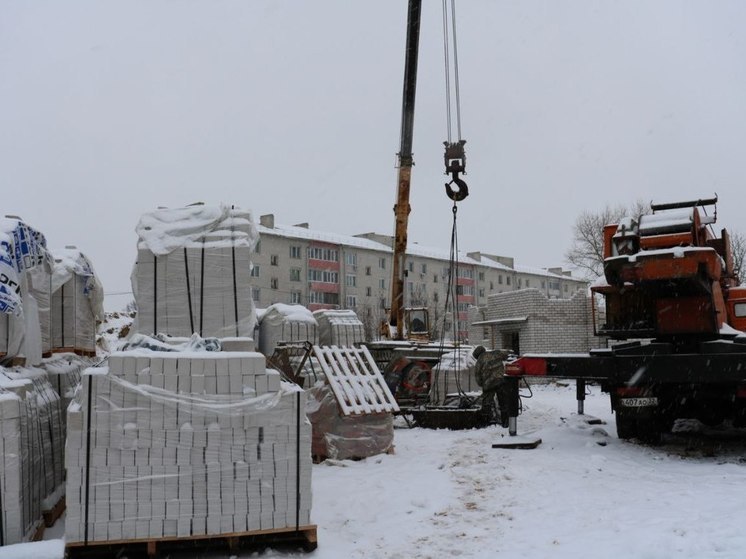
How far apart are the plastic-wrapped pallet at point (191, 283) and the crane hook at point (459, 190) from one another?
650 cm

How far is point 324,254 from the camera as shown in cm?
A: 5375

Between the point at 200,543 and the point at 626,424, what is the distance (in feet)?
20.6

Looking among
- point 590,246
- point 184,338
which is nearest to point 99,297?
point 184,338

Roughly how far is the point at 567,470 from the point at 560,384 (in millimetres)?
16903

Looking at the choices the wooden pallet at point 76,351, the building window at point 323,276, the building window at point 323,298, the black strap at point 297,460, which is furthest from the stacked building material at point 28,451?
the building window at point 323,276

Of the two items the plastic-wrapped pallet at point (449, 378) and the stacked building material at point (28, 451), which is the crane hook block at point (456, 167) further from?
the stacked building material at point (28, 451)

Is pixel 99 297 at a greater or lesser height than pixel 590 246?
lesser

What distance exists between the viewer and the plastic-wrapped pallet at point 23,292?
5492 mm

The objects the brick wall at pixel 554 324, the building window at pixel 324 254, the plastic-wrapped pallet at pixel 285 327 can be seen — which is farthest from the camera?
the building window at pixel 324 254

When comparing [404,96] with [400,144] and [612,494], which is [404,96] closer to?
[400,144]

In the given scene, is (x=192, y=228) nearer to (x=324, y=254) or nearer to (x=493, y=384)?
(x=493, y=384)

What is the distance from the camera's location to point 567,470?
7656mm

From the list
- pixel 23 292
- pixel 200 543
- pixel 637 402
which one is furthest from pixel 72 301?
pixel 637 402

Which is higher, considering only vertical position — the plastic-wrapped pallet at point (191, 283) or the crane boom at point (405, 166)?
the crane boom at point (405, 166)
